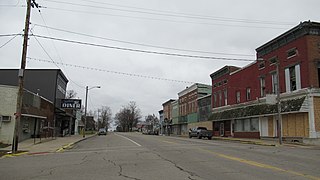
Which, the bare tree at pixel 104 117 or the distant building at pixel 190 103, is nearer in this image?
the distant building at pixel 190 103

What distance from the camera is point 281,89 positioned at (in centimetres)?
3303

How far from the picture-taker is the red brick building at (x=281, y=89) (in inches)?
1141

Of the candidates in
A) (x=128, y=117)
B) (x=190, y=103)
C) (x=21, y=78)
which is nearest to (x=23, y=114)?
(x=21, y=78)

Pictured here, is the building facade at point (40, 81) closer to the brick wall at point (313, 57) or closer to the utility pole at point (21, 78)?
the utility pole at point (21, 78)

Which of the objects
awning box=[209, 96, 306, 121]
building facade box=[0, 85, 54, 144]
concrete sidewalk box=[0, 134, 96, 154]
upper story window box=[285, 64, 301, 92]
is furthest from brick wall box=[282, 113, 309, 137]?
building facade box=[0, 85, 54, 144]

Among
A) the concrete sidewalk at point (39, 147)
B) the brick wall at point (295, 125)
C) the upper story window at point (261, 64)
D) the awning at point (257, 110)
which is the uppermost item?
the upper story window at point (261, 64)

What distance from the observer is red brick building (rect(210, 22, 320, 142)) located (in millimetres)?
28969

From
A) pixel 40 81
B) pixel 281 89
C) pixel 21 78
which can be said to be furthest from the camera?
pixel 40 81

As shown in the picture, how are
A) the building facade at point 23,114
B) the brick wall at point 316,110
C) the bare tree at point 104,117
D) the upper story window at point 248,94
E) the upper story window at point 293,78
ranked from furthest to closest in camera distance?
the bare tree at point 104,117 < the upper story window at point 248,94 < the upper story window at point 293,78 < the brick wall at point 316,110 < the building facade at point 23,114

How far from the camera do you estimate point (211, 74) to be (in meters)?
53.4

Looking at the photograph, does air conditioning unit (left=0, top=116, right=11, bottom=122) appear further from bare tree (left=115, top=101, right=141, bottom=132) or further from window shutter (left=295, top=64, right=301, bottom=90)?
bare tree (left=115, top=101, right=141, bottom=132)

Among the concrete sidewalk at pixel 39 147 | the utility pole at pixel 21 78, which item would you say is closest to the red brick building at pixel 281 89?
the concrete sidewalk at pixel 39 147

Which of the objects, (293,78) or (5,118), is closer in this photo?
(5,118)

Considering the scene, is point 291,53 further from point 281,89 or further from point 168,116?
point 168,116
